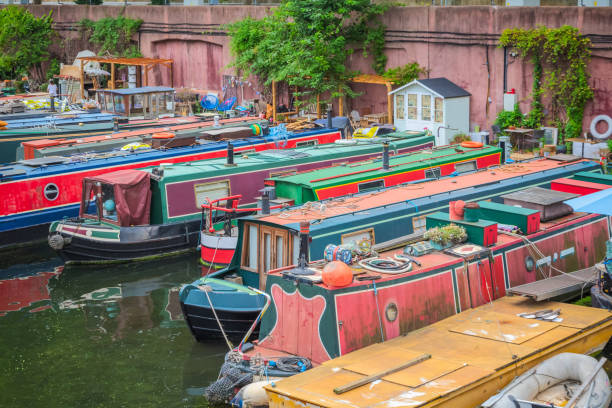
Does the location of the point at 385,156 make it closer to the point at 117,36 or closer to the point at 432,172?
the point at 432,172

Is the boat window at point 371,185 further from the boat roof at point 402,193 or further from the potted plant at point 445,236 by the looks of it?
the potted plant at point 445,236

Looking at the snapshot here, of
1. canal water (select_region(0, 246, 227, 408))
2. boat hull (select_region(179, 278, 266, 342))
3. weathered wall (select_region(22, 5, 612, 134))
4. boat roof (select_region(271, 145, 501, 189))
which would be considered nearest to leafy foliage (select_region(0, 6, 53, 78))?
weathered wall (select_region(22, 5, 612, 134))

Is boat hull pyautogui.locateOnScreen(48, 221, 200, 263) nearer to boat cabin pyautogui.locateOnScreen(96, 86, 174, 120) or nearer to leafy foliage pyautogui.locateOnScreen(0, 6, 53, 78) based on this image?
boat cabin pyautogui.locateOnScreen(96, 86, 174, 120)

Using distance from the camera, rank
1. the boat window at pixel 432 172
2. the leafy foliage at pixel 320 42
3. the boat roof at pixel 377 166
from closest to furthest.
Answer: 1. the boat roof at pixel 377 166
2. the boat window at pixel 432 172
3. the leafy foliage at pixel 320 42

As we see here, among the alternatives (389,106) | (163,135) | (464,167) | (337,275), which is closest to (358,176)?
(464,167)

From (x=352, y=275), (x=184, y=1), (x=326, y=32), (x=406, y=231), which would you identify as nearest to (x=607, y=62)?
(x=326, y=32)

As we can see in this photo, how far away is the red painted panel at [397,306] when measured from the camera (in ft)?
34.5

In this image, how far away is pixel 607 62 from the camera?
2283 centimetres

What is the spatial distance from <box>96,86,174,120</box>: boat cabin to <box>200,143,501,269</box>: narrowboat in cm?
958

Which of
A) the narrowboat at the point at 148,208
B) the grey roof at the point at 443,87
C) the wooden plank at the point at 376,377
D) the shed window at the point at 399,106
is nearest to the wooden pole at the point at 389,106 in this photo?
the shed window at the point at 399,106

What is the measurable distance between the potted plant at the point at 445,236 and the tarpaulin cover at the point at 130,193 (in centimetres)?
789

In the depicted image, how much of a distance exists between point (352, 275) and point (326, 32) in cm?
1939

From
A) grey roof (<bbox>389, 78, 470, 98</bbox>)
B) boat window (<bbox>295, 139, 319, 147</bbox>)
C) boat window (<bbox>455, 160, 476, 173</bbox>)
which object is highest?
grey roof (<bbox>389, 78, 470, 98</bbox>)

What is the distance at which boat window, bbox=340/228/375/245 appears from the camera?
43.0 ft
